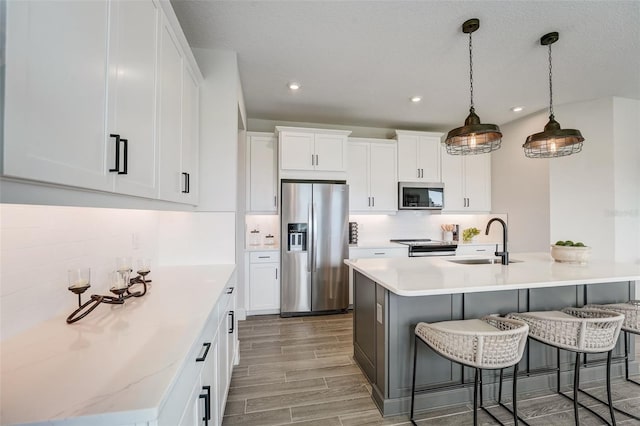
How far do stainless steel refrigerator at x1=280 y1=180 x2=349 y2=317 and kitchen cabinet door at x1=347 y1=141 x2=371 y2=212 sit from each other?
543 millimetres

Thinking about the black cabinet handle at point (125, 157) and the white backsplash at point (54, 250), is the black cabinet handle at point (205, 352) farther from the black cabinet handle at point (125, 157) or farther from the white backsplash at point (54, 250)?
the black cabinet handle at point (125, 157)

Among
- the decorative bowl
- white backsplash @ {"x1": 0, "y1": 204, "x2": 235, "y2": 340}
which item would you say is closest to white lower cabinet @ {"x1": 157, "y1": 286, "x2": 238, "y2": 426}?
white backsplash @ {"x1": 0, "y1": 204, "x2": 235, "y2": 340}

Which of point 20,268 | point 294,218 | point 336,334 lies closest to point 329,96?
point 294,218

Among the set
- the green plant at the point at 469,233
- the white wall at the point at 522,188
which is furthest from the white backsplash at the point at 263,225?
the white wall at the point at 522,188

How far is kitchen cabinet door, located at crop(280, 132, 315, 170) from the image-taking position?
3.69 metres

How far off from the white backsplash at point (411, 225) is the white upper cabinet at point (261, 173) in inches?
55.4

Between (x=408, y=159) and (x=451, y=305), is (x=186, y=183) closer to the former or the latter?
(x=451, y=305)

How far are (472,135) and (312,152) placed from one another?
2.09 m

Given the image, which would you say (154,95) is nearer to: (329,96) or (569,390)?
(329,96)

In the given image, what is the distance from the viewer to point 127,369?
788mm

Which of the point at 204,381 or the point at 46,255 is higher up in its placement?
the point at 46,255

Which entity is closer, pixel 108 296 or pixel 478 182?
pixel 108 296

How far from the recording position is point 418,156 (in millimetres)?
4363

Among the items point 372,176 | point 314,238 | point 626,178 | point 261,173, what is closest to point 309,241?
point 314,238
